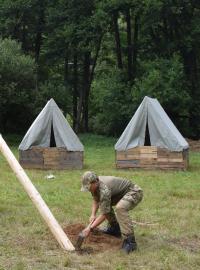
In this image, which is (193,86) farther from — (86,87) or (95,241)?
(95,241)

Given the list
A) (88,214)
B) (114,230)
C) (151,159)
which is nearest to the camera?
(114,230)

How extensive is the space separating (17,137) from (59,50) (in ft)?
21.9

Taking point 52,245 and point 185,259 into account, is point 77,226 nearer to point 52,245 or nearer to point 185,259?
point 52,245

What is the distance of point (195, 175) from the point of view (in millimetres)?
17234

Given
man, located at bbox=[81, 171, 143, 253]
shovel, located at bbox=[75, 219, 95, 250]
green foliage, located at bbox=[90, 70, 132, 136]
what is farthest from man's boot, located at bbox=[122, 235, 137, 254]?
green foliage, located at bbox=[90, 70, 132, 136]

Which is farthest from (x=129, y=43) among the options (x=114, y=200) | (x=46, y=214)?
(x=46, y=214)

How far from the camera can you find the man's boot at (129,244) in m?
8.39

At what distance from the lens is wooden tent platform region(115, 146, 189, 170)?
60.5 ft

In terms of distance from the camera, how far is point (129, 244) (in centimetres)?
844

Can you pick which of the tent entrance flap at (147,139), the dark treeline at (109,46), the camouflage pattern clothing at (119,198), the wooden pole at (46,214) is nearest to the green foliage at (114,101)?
the dark treeline at (109,46)

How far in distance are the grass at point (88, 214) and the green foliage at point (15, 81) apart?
9.02 metres

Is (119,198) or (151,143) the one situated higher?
(119,198)

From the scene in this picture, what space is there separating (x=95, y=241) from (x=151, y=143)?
9.95 meters

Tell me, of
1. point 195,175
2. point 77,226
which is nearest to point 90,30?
point 195,175
